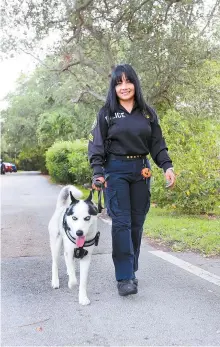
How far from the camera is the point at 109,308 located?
3.87 m

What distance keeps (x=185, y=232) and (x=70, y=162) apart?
1221cm

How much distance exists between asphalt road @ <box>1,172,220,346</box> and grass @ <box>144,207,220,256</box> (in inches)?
19.7

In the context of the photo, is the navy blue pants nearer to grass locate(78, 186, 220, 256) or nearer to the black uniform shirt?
the black uniform shirt

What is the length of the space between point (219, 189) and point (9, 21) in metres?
9.14

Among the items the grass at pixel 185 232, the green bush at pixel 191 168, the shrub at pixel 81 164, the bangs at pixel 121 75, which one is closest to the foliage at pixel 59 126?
the shrub at pixel 81 164

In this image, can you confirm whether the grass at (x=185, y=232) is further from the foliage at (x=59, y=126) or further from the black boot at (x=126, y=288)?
the foliage at (x=59, y=126)

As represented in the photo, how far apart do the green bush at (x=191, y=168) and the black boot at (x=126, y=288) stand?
15.3 ft

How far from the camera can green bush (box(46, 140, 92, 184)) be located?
17.9m

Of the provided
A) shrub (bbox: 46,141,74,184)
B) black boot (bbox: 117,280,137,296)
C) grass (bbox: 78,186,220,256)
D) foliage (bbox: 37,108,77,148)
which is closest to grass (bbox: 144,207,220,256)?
grass (bbox: 78,186,220,256)

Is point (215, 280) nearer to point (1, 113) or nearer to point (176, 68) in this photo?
point (176, 68)

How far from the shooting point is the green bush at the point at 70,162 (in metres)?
17.9

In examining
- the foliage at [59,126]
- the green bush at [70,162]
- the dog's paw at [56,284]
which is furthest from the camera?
the foliage at [59,126]

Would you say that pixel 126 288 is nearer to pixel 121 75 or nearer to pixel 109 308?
pixel 109 308

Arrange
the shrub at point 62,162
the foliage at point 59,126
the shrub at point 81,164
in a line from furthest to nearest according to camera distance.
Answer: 1. the foliage at point 59,126
2. the shrub at point 62,162
3. the shrub at point 81,164
